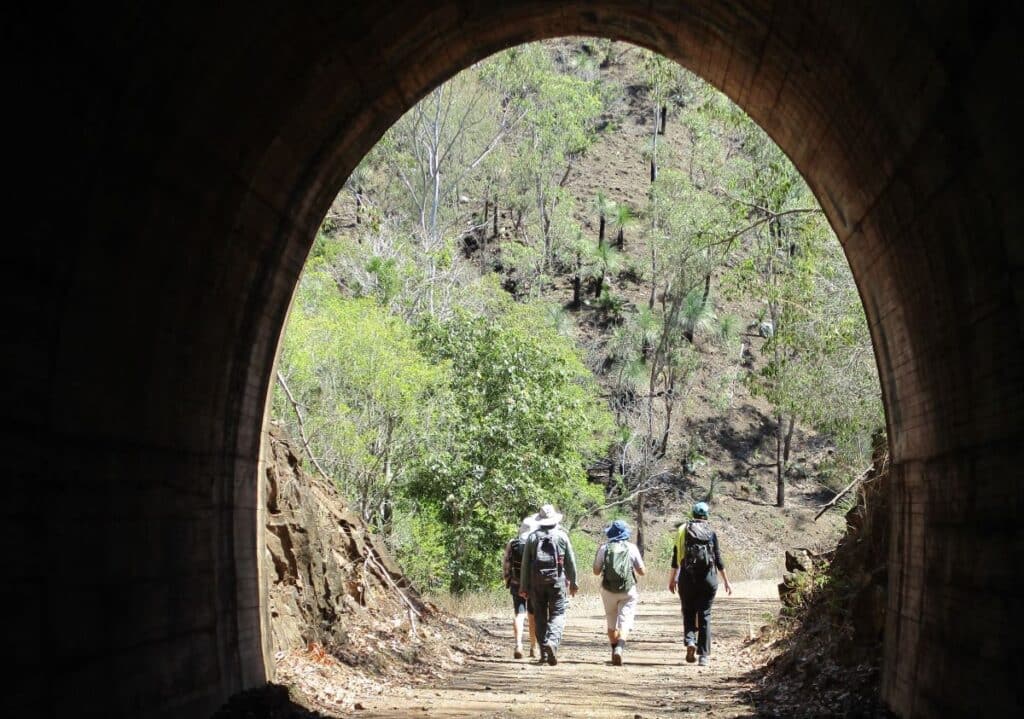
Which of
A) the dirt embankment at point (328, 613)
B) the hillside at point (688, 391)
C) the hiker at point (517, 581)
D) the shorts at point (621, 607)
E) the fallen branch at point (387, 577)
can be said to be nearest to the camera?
the dirt embankment at point (328, 613)

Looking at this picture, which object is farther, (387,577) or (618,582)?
(387,577)

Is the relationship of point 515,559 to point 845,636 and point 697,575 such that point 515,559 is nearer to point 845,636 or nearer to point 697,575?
point 697,575

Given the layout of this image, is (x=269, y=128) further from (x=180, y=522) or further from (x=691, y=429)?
(x=691, y=429)

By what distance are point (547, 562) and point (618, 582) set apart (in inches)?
34.3

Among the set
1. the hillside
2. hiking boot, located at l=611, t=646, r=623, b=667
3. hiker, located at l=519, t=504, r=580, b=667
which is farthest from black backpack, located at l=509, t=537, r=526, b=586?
the hillside

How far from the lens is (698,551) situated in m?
12.8

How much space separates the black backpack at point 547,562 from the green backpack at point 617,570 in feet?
1.82

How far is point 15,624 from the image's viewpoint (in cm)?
449

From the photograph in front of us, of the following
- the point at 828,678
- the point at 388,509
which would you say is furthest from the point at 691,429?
the point at 828,678

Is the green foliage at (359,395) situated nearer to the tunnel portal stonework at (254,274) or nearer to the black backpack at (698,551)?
the black backpack at (698,551)

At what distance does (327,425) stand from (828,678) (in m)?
11.4

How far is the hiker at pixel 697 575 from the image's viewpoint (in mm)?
12687

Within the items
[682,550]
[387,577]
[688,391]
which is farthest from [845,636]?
[688,391]

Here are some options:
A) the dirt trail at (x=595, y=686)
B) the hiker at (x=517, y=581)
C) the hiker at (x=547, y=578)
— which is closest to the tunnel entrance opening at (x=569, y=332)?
the dirt trail at (x=595, y=686)
